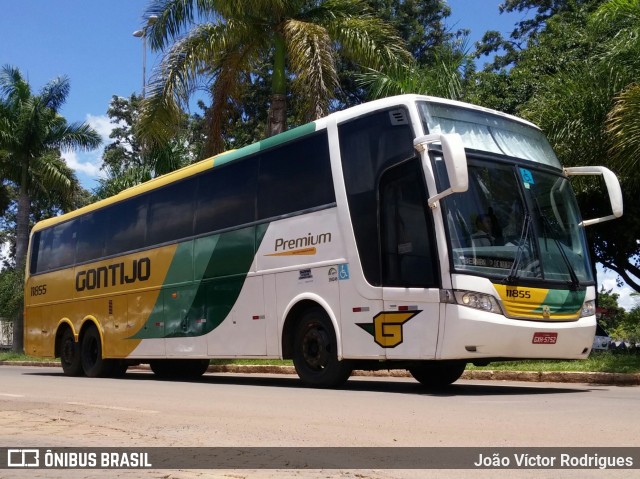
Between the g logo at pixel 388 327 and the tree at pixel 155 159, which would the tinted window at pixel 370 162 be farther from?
the tree at pixel 155 159

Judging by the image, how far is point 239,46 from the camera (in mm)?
20672

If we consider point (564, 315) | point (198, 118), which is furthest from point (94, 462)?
point (198, 118)

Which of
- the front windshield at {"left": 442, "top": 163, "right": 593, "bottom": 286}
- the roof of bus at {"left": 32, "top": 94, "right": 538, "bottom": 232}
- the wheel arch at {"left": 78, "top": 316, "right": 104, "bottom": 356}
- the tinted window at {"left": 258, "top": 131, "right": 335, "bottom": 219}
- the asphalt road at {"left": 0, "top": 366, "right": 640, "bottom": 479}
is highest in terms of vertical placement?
the roof of bus at {"left": 32, "top": 94, "right": 538, "bottom": 232}

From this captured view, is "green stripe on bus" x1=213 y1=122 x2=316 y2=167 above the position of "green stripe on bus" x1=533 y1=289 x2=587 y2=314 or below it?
above

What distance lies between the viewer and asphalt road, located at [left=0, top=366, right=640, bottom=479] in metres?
6.20

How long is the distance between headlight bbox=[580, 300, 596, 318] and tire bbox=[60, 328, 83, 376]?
1095cm

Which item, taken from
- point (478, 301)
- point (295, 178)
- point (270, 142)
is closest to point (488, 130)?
point (478, 301)

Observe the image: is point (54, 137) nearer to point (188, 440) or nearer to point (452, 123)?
point (452, 123)

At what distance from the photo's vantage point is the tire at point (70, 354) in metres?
17.8

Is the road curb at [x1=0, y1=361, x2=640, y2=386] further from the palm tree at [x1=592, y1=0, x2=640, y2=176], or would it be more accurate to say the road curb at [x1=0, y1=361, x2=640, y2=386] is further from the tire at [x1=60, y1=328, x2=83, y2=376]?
the tire at [x1=60, y1=328, x2=83, y2=376]

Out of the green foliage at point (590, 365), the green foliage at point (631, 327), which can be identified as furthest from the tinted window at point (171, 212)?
the green foliage at point (631, 327)

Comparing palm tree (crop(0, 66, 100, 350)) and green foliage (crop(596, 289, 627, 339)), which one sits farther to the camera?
green foliage (crop(596, 289, 627, 339))

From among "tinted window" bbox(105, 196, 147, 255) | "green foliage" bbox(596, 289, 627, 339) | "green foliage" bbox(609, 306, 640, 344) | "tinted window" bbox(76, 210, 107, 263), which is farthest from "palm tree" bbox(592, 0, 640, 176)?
"green foliage" bbox(596, 289, 627, 339)

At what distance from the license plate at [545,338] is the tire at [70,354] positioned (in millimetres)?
10826
